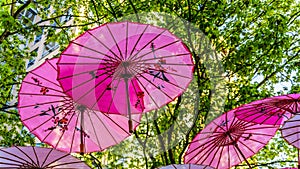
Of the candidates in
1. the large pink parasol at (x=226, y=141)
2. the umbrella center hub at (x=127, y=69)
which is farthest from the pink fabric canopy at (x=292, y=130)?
the umbrella center hub at (x=127, y=69)

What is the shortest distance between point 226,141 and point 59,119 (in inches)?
88.8

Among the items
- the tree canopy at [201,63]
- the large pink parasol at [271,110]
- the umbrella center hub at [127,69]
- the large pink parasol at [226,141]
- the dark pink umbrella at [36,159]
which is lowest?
the dark pink umbrella at [36,159]

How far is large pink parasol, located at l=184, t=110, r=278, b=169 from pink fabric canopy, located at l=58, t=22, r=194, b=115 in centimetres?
71

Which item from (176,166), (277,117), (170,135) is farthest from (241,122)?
(170,135)

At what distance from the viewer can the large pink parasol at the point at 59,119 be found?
4.04 metres

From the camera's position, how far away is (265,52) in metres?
7.38

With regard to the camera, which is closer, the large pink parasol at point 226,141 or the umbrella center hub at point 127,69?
the umbrella center hub at point 127,69

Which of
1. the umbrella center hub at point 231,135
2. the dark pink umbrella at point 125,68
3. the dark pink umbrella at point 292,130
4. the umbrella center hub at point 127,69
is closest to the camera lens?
the dark pink umbrella at point 125,68

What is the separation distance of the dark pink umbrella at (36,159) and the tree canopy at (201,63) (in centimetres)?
337

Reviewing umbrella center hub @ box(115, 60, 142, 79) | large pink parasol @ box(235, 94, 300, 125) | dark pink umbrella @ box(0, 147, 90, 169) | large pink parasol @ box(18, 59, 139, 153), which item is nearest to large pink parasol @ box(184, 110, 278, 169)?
large pink parasol @ box(235, 94, 300, 125)

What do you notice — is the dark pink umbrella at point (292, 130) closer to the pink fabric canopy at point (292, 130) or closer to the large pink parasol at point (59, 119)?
the pink fabric canopy at point (292, 130)

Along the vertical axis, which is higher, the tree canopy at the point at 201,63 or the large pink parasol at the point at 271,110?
the tree canopy at the point at 201,63

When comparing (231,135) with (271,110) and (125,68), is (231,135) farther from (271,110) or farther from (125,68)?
→ (125,68)

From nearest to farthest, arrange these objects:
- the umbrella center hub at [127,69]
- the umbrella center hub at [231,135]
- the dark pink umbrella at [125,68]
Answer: the dark pink umbrella at [125,68]
the umbrella center hub at [127,69]
the umbrella center hub at [231,135]
